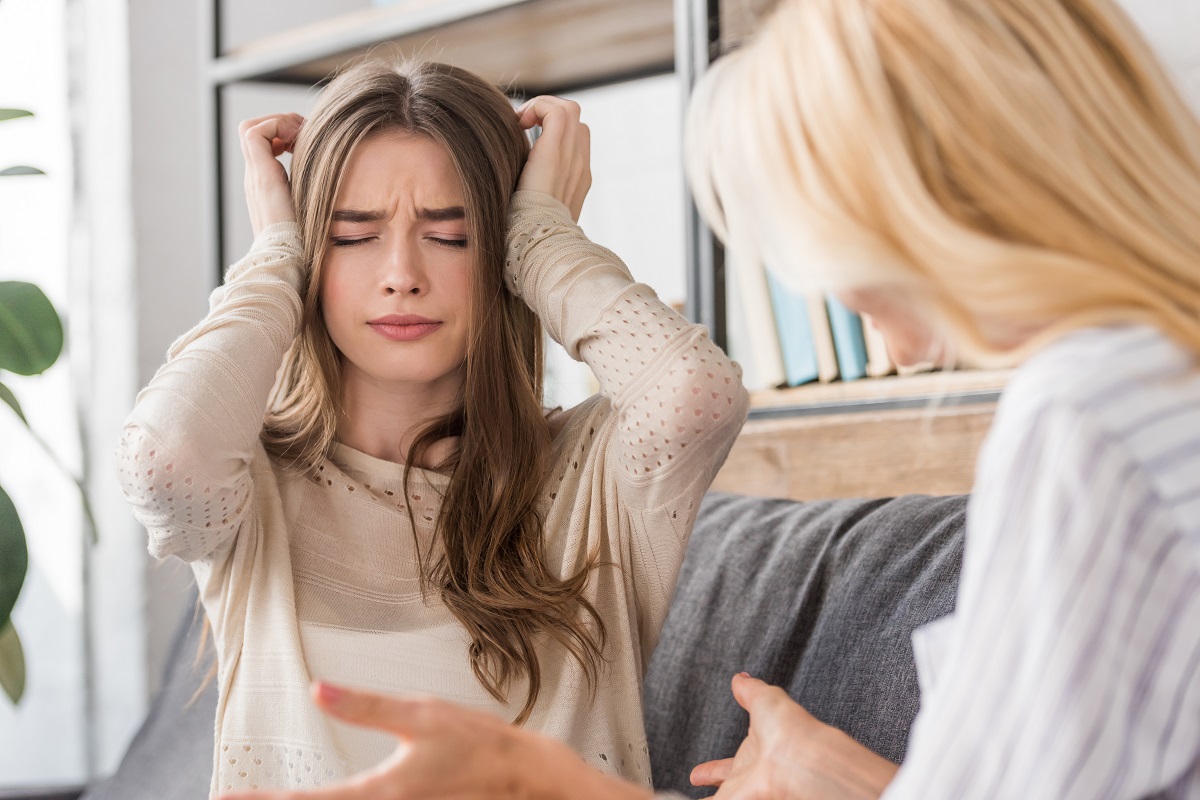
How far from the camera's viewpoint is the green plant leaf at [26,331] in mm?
1340

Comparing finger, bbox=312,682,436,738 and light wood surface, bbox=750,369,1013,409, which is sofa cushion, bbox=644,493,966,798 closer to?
light wood surface, bbox=750,369,1013,409

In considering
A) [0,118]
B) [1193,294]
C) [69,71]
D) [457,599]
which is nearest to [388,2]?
[0,118]

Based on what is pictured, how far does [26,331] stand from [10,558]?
27 centimetres

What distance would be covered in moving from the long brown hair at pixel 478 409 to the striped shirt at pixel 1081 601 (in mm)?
576

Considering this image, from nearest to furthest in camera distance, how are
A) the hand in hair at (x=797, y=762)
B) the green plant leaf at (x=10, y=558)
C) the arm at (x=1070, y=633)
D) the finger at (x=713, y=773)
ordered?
the arm at (x=1070, y=633) → the hand in hair at (x=797, y=762) → the finger at (x=713, y=773) → the green plant leaf at (x=10, y=558)

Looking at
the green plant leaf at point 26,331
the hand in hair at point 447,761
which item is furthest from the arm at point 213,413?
the hand in hair at point 447,761

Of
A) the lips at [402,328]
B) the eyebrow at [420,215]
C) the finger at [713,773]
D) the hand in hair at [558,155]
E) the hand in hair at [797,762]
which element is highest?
the hand in hair at [558,155]

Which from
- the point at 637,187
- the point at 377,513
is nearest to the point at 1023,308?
the point at 377,513

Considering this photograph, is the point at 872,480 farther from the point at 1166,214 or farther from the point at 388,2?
the point at 388,2

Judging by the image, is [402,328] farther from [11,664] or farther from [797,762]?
[11,664]

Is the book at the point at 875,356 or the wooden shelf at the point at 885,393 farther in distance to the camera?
the book at the point at 875,356

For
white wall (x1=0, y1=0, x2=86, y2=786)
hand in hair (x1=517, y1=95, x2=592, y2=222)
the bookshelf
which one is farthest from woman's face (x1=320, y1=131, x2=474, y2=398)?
white wall (x1=0, y1=0, x2=86, y2=786)

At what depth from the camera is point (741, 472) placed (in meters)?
1.68

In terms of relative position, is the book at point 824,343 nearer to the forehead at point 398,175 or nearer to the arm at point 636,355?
the arm at point 636,355
